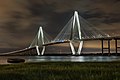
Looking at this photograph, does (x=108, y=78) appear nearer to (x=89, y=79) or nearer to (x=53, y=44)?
(x=89, y=79)

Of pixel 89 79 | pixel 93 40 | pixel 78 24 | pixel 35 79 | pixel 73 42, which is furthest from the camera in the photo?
pixel 78 24

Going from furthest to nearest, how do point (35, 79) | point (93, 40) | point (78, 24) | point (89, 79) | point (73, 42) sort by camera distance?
point (78, 24)
point (73, 42)
point (93, 40)
point (35, 79)
point (89, 79)

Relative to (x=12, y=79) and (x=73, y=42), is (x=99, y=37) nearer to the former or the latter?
(x=73, y=42)

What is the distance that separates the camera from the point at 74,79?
33.2ft

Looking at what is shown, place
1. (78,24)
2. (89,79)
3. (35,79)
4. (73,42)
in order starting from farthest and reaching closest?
(78,24) < (73,42) < (35,79) < (89,79)

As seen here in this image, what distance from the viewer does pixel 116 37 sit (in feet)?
289

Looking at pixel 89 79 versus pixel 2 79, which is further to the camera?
pixel 2 79

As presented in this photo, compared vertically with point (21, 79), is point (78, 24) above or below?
above

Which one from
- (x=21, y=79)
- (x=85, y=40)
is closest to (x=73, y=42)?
(x=85, y=40)

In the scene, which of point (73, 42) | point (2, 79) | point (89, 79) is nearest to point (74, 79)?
point (89, 79)

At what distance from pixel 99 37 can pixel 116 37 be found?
5.54m

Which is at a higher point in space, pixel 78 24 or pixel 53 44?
pixel 78 24

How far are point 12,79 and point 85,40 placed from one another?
77.5 m

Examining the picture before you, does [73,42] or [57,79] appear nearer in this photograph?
[57,79]
